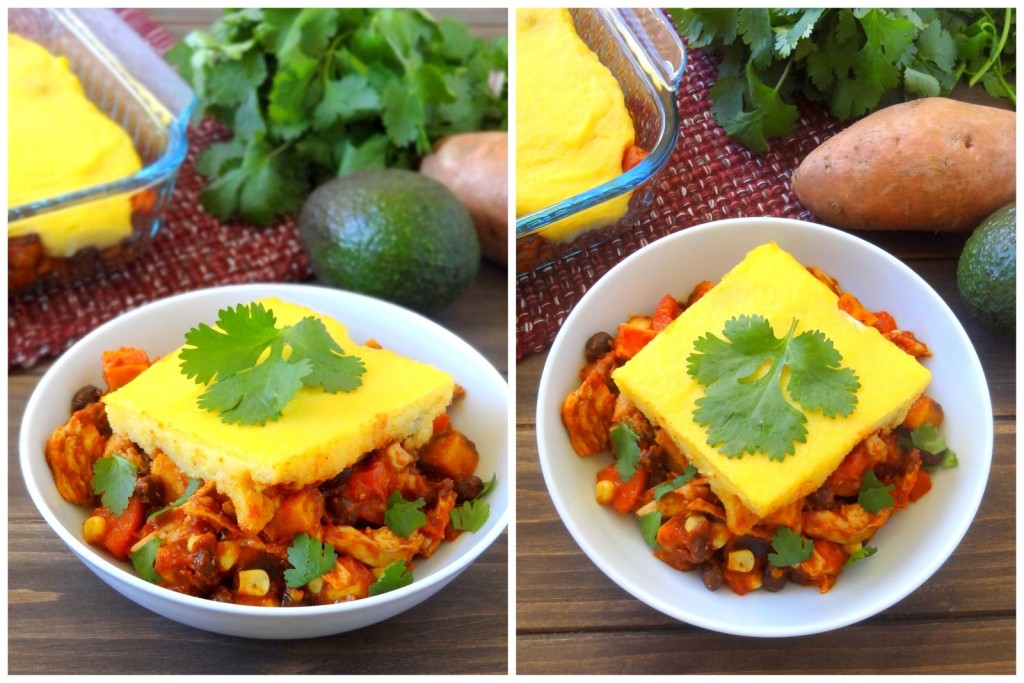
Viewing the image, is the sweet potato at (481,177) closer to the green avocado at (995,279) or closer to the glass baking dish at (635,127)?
the glass baking dish at (635,127)

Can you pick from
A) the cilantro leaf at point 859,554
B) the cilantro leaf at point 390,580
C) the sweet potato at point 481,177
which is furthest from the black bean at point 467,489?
the sweet potato at point 481,177

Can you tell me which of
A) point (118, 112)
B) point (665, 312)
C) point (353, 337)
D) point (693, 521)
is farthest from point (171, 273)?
point (693, 521)

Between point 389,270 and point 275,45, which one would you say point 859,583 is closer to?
point 389,270

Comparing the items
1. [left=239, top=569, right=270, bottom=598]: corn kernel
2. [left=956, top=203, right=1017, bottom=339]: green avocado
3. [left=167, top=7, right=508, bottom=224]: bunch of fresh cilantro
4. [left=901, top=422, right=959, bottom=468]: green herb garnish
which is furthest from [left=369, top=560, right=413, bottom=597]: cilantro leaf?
[left=167, top=7, right=508, bottom=224]: bunch of fresh cilantro

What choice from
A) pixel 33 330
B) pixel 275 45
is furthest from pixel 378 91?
pixel 33 330

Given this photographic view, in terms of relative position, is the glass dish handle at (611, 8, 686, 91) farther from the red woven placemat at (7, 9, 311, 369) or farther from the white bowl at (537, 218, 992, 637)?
the red woven placemat at (7, 9, 311, 369)
